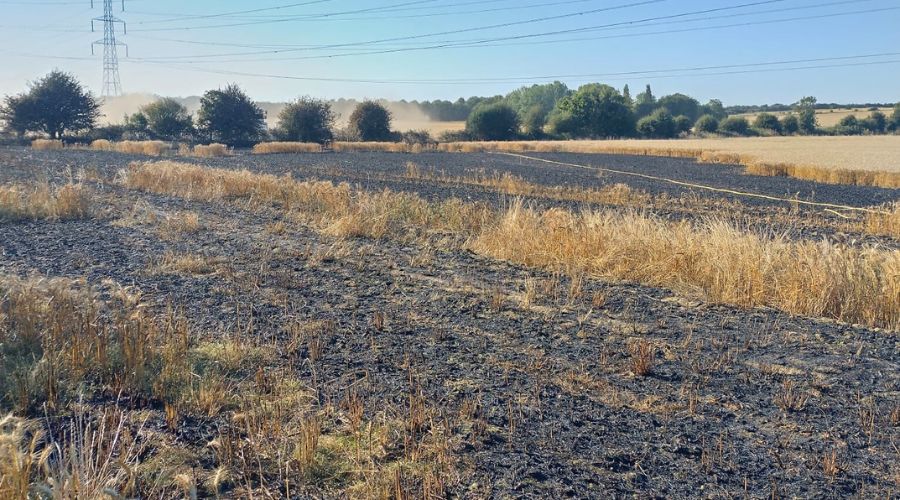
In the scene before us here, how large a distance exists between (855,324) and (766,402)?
2.70 metres

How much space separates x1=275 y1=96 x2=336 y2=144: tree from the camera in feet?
179

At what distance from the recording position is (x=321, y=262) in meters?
8.80

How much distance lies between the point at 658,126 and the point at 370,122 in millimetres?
38432

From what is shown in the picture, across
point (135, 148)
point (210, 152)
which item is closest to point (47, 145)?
point (135, 148)

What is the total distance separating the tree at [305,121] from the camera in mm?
54438

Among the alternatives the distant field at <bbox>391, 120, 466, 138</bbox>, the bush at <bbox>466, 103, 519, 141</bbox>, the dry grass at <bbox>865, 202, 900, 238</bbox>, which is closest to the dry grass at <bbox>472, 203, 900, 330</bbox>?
the dry grass at <bbox>865, 202, 900, 238</bbox>

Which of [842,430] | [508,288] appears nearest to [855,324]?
[842,430]

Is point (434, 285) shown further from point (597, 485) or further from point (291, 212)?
point (291, 212)

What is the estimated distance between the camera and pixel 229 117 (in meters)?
53.0

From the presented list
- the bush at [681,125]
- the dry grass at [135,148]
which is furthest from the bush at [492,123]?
the dry grass at [135,148]

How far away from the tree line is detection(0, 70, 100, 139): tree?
0.07m

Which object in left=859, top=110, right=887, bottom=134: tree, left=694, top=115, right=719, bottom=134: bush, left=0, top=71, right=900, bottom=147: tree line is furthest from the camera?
left=694, top=115, right=719, bottom=134: bush

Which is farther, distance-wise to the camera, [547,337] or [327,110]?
[327,110]

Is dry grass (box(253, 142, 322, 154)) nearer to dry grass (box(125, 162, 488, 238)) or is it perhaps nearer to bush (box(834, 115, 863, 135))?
dry grass (box(125, 162, 488, 238))
